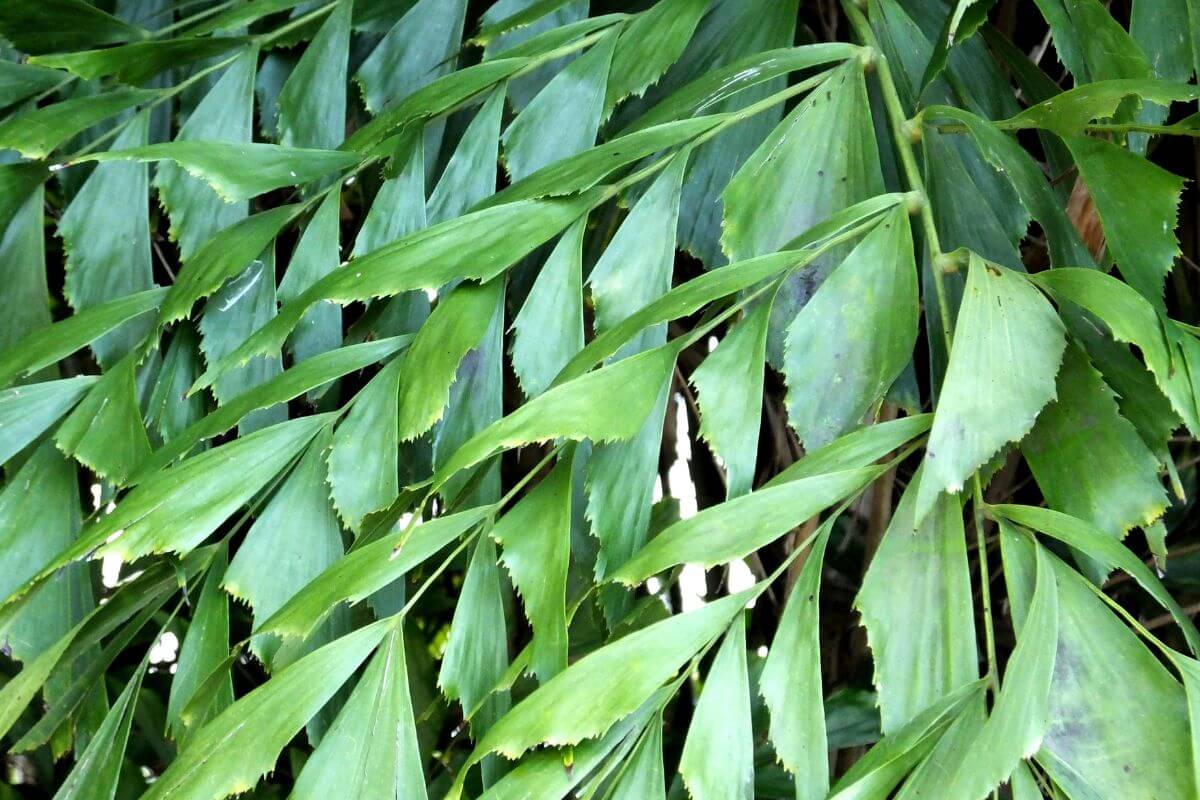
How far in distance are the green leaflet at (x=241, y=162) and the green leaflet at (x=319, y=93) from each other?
3.4 inches

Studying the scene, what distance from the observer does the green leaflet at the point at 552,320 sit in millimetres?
503

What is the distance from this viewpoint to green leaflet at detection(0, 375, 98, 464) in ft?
1.82

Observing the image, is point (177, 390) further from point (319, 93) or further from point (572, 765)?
point (572, 765)

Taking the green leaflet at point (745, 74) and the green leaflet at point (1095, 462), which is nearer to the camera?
the green leaflet at point (1095, 462)

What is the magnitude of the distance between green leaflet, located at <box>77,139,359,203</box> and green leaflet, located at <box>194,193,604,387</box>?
0.26 feet

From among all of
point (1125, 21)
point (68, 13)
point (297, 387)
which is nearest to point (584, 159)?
point (297, 387)

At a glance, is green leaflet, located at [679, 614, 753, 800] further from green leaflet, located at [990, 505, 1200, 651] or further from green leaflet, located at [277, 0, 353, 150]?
green leaflet, located at [277, 0, 353, 150]

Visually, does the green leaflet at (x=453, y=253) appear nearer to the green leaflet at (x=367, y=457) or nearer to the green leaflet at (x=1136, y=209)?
the green leaflet at (x=367, y=457)

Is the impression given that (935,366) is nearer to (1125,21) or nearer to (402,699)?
(402,699)

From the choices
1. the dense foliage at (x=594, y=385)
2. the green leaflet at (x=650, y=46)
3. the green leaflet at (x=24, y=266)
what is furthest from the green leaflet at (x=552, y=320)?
the green leaflet at (x=24, y=266)

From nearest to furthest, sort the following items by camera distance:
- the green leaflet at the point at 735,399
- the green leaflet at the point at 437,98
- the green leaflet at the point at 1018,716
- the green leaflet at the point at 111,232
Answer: the green leaflet at the point at 1018,716 → the green leaflet at the point at 735,399 → the green leaflet at the point at 437,98 → the green leaflet at the point at 111,232

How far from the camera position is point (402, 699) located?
17.6 inches

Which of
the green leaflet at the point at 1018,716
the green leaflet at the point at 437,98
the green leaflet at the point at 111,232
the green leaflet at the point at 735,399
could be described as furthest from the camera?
the green leaflet at the point at 111,232

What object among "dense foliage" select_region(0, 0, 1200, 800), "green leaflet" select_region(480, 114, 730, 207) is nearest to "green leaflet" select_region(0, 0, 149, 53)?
"dense foliage" select_region(0, 0, 1200, 800)
